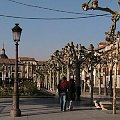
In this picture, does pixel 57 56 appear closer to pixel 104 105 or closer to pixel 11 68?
pixel 104 105

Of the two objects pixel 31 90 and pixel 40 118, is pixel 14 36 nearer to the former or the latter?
pixel 40 118

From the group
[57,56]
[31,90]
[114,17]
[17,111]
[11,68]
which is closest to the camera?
[114,17]

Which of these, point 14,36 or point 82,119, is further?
point 14,36

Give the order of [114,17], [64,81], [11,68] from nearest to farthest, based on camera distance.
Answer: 1. [114,17]
2. [64,81]
3. [11,68]

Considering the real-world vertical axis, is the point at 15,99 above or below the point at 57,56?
below

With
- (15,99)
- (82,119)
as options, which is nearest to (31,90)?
(15,99)

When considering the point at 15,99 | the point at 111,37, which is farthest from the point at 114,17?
the point at 15,99

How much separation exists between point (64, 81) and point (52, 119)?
472cm

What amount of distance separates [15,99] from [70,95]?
3.73 m

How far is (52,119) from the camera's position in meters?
16.5

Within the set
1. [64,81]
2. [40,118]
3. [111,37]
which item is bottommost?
[40,118]

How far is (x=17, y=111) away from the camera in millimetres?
18141

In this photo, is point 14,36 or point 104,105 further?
point 104,105

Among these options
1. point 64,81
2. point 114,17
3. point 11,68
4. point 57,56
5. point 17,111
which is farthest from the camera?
point 11,68
